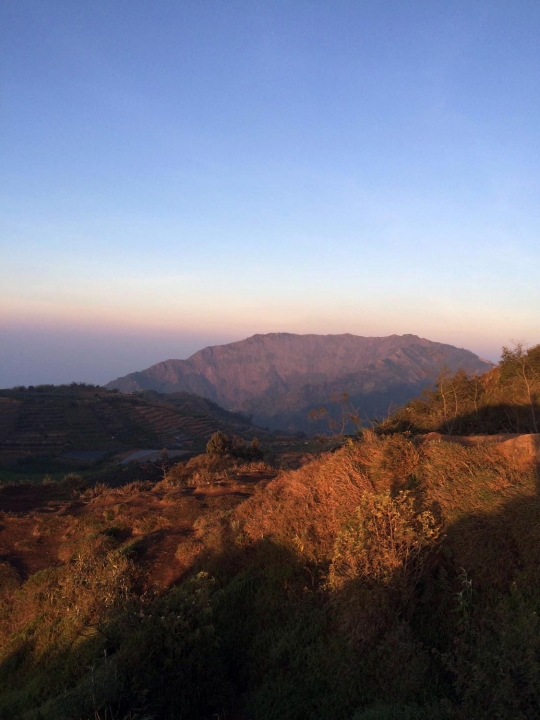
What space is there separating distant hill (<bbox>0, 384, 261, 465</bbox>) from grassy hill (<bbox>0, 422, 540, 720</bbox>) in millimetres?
43430

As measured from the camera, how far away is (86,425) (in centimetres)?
5925

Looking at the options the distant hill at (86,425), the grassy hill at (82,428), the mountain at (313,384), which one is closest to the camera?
the grassy hill at (82,428)

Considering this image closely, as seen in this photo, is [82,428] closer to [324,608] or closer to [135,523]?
[135,523]

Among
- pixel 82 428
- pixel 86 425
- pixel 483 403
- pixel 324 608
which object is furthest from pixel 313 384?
pixel 324 608

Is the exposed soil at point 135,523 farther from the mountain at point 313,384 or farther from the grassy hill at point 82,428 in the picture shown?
the mountain at point 313,384

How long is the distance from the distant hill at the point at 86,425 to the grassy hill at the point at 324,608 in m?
43.4

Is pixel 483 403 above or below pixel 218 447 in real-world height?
above

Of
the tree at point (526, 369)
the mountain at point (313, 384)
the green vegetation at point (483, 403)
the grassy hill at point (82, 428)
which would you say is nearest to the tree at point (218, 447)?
the green vegetation at point (483, 403)

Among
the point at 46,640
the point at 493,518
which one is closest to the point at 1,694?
the point at 46,640

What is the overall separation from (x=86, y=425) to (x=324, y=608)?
194ft

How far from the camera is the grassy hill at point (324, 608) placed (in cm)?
432

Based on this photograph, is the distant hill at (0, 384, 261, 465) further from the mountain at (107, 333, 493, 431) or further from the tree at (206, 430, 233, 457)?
the mountain at (107, 333, 493, 431)

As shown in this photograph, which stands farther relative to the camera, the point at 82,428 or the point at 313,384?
the point at 313,384

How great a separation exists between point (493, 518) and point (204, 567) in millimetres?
4325
